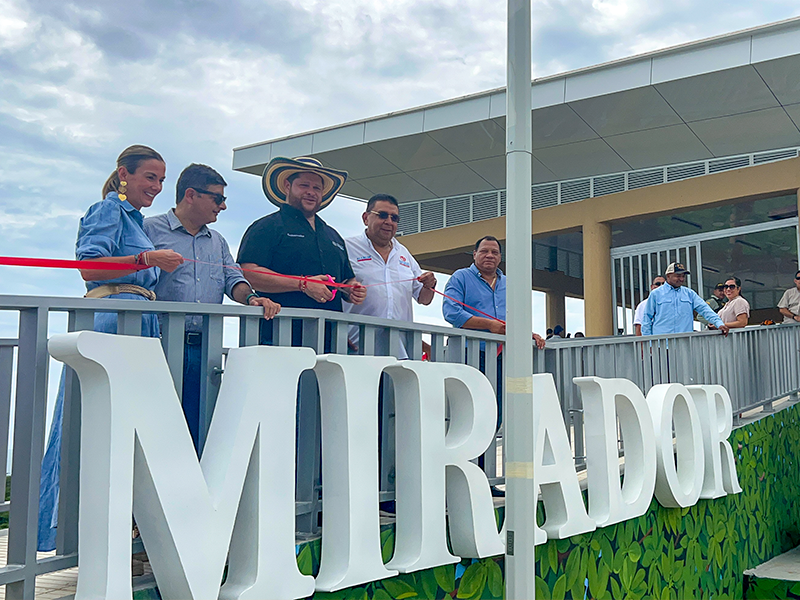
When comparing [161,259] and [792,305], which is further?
[792,305]

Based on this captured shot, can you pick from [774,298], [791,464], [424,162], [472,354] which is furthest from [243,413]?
[774,298]

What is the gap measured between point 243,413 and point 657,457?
3.62 meters

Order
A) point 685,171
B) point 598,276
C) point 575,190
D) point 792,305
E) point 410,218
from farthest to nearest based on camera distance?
1. point 410,218
2. point 575,190
3. point 598,276
4. point 685,171
5. point 792,305

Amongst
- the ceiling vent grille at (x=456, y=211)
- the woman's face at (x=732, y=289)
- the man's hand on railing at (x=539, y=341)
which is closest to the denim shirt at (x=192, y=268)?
the man's hand on railing at (x=539, y=341)

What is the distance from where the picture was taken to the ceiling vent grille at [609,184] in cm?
1185

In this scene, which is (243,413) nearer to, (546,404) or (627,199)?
(546,404)

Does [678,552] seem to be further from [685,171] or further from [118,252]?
[685,171]

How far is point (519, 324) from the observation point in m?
3.15

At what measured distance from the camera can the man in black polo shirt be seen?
3.71 meters

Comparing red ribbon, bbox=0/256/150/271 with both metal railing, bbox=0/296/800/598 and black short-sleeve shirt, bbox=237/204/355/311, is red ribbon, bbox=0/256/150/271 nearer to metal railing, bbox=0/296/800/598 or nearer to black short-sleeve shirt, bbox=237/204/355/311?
metal railing, bbox=0/296/800/598

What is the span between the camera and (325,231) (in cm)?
413

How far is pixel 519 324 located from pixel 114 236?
161 cm

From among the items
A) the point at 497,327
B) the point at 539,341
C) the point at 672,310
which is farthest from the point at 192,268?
the point at 672,310

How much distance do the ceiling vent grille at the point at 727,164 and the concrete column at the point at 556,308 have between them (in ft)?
15.2
